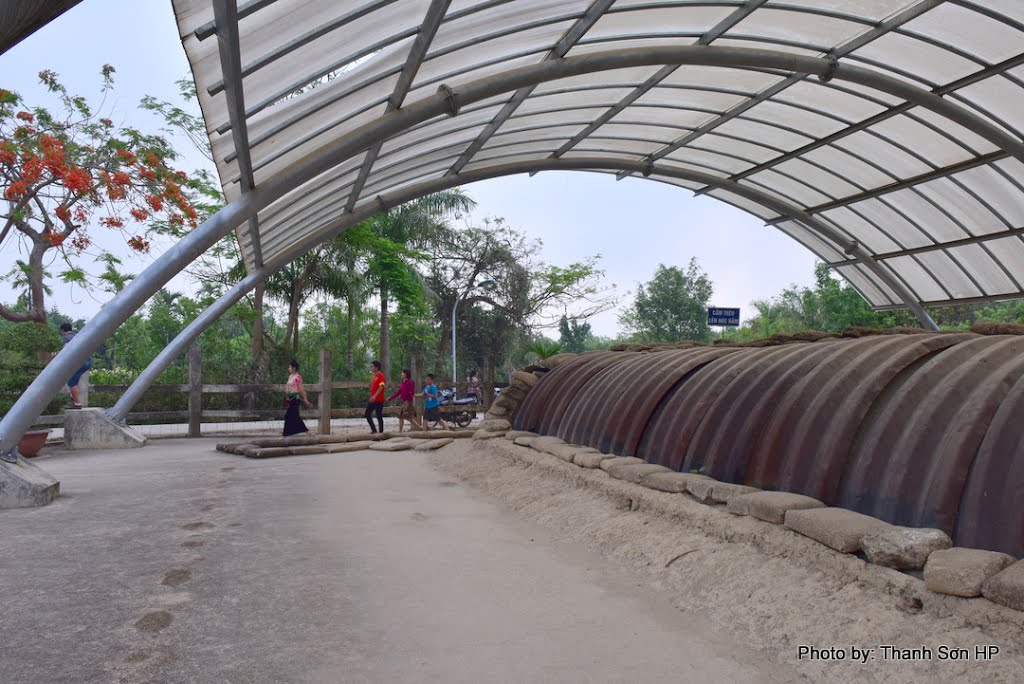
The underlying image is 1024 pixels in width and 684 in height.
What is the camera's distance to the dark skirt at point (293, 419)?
13.8 m

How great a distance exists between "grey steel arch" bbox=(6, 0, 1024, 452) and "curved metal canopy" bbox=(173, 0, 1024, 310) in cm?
4

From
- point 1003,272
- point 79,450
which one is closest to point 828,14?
point 1003,272

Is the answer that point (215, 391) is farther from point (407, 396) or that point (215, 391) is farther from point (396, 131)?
point (396, 131)

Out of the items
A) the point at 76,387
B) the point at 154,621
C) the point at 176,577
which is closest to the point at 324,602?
the point at 154,621

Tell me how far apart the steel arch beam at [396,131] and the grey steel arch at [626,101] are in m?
0.03

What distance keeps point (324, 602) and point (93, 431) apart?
1060 cm

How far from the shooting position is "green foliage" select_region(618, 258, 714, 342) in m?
41.7

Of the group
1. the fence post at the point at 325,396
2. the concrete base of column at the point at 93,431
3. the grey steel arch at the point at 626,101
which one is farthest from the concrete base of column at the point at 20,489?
the fence post at the point at 325,396

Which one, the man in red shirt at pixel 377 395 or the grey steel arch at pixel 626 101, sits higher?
the grey steel arch at pixel 626 101

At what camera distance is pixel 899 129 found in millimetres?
14391

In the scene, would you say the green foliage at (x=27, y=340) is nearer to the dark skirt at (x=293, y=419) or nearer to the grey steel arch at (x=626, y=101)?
the grey steel arch at (x=626, y=101)

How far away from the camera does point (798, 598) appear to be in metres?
3.63

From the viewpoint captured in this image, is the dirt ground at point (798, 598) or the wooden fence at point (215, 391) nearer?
the dirt ground at point (798, 598)

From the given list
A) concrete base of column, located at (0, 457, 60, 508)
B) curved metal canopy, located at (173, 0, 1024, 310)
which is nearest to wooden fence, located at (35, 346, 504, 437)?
curved metal canopy, located at (173, 0, 1024, 310)
